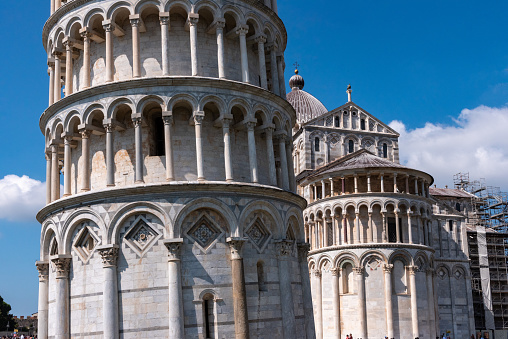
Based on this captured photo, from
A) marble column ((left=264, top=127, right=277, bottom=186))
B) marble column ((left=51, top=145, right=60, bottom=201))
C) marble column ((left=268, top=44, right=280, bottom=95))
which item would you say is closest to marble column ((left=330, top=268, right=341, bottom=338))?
marble column ((left=268, top=44, right=280, bottom=95))

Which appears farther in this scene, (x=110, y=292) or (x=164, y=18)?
(x=164, y=18)

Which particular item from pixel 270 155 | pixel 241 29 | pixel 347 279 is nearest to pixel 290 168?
pixel 270 155

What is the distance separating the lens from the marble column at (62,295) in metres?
22.8

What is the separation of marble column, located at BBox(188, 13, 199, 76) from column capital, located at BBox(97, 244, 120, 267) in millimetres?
7078

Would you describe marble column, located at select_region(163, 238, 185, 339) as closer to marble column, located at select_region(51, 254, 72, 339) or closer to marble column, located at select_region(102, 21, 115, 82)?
marble column, located at select_region(51, 254, 72, 339)

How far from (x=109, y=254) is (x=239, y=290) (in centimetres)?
468

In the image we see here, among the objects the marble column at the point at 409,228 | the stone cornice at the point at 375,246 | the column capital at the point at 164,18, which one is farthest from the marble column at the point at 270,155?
the marble column at the point at 409,228

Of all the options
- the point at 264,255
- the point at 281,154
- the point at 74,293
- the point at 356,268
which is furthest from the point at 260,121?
the point at 356,268

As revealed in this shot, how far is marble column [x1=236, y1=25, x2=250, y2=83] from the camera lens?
25.0 meters

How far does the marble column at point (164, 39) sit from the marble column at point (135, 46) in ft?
2.92

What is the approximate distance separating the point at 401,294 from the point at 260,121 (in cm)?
2318

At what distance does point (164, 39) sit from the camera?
24047 mm

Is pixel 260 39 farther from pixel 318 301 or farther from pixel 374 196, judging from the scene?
pixel 318 301

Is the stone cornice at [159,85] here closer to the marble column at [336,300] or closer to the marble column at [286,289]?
the marble column at [286,289]
